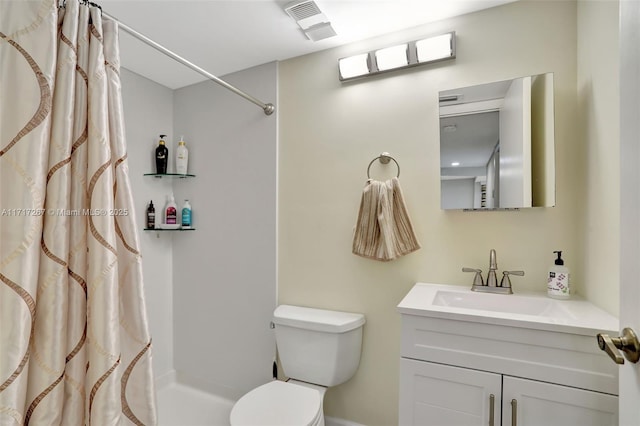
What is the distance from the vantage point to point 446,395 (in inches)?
47.1

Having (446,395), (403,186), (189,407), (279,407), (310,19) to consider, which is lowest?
(189,407)

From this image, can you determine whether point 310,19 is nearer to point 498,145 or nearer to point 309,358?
point 498,145

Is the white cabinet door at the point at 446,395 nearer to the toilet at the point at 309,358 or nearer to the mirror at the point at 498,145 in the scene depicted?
the toilet at the point at 309,358

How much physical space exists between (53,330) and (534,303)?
1.65m

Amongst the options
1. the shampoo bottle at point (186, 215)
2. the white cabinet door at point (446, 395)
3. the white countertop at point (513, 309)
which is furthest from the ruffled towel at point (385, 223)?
the shampoo bottle at point (186, 215)

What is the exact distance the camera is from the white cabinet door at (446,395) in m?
1.14

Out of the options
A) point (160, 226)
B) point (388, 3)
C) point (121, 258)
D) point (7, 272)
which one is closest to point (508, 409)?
point (121, 258)

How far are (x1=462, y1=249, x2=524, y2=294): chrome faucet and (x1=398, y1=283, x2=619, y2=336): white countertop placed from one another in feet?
0.10

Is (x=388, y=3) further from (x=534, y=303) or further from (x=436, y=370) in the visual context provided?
(x=436, y=370)

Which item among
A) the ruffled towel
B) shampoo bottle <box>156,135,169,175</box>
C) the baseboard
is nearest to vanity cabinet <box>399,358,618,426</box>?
the ruffled towel

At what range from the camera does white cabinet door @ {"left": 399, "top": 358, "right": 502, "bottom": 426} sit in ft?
3.73

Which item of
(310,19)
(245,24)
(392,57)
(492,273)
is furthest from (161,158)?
(492,273)

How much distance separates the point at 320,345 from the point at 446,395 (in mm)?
701

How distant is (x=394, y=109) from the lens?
178cm
